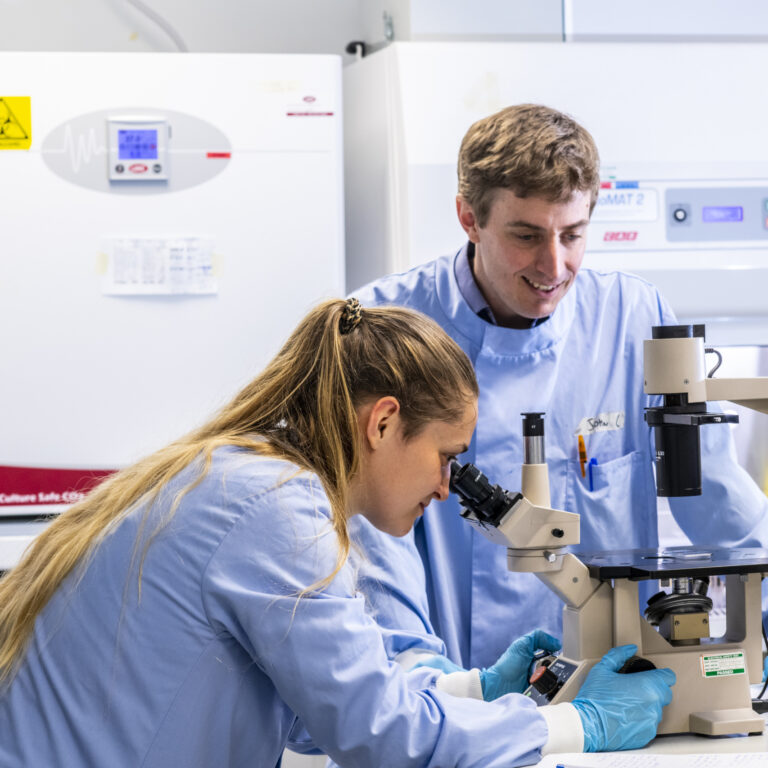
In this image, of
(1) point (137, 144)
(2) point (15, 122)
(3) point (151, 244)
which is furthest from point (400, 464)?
(2) point (15, 122)

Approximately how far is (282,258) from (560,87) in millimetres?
668

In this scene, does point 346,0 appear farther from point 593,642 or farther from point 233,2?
point 593,642

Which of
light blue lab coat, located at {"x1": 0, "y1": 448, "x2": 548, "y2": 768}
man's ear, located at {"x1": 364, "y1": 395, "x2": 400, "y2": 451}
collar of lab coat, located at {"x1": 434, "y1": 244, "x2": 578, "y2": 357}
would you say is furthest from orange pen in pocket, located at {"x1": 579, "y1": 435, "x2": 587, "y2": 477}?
light blue lab coat, located at {"x1": 0, "y1": 448, "x2": 548, "y2": 768}

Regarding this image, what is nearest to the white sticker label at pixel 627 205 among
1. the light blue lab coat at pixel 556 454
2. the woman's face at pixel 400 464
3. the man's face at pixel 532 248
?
the light blue lab coat at pixel 556 454

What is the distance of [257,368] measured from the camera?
2080mm

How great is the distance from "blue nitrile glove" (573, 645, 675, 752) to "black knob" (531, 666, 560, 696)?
0.05m

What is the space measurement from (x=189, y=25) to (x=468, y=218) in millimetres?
1200

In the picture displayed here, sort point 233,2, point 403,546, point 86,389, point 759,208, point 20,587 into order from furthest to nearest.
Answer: point 233,2 → point 759,208 → point 86,389 → point 403,546 → point 20,587

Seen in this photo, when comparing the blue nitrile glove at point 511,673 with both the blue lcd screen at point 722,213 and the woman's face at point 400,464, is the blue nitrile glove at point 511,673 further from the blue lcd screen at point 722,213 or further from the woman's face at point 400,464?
the blue lcd screen at point 722,213

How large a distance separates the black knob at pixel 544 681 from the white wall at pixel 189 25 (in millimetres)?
1823

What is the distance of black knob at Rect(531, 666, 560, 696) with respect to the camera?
1340mm

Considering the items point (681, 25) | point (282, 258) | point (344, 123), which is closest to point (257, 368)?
point (282, 258)

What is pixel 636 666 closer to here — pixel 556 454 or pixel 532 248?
pixel 556 454

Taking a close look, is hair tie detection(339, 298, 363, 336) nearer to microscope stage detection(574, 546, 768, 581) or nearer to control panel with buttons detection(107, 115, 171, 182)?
microscope stage detection(574, 546, 768, 581)
